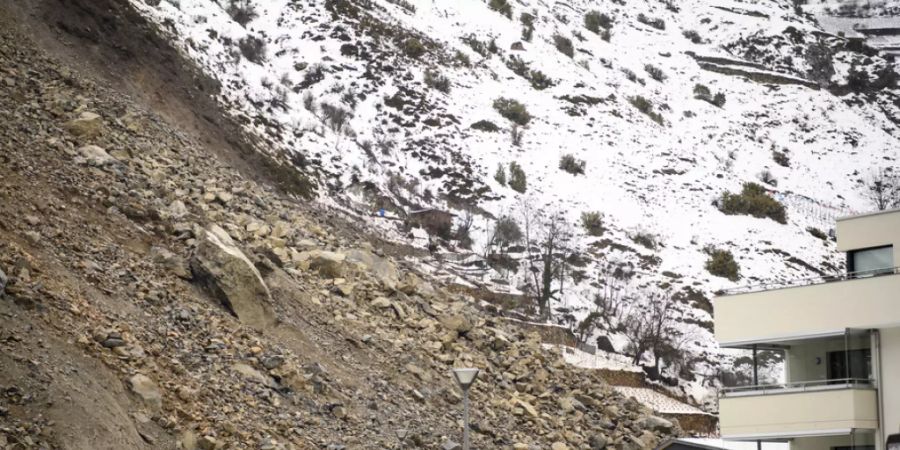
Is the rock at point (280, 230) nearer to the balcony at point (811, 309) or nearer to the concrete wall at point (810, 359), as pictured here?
the balcony at point (811, 309)

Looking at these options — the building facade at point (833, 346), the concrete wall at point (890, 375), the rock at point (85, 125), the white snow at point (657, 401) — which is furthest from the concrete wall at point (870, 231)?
the rock at point (85, 125)

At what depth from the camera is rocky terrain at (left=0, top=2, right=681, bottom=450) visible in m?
16.2

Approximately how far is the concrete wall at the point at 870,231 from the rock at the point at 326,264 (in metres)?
11.2

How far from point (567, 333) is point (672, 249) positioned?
13138 mm

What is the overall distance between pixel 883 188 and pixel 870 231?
42.9 m

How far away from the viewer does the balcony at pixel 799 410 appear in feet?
61.8

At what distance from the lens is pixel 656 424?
28922 millimetres

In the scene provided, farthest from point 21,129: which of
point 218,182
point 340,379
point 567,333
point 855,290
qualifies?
point 567,333

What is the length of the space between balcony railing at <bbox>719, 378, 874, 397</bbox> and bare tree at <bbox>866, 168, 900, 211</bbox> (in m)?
40.7

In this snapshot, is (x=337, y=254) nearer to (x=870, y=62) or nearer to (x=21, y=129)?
(x=21, y=129)

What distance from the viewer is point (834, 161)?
62.3 metres

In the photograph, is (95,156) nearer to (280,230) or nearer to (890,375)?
(280,230)

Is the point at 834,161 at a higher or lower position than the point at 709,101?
lower

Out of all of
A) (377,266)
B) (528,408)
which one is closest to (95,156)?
(377,266)
